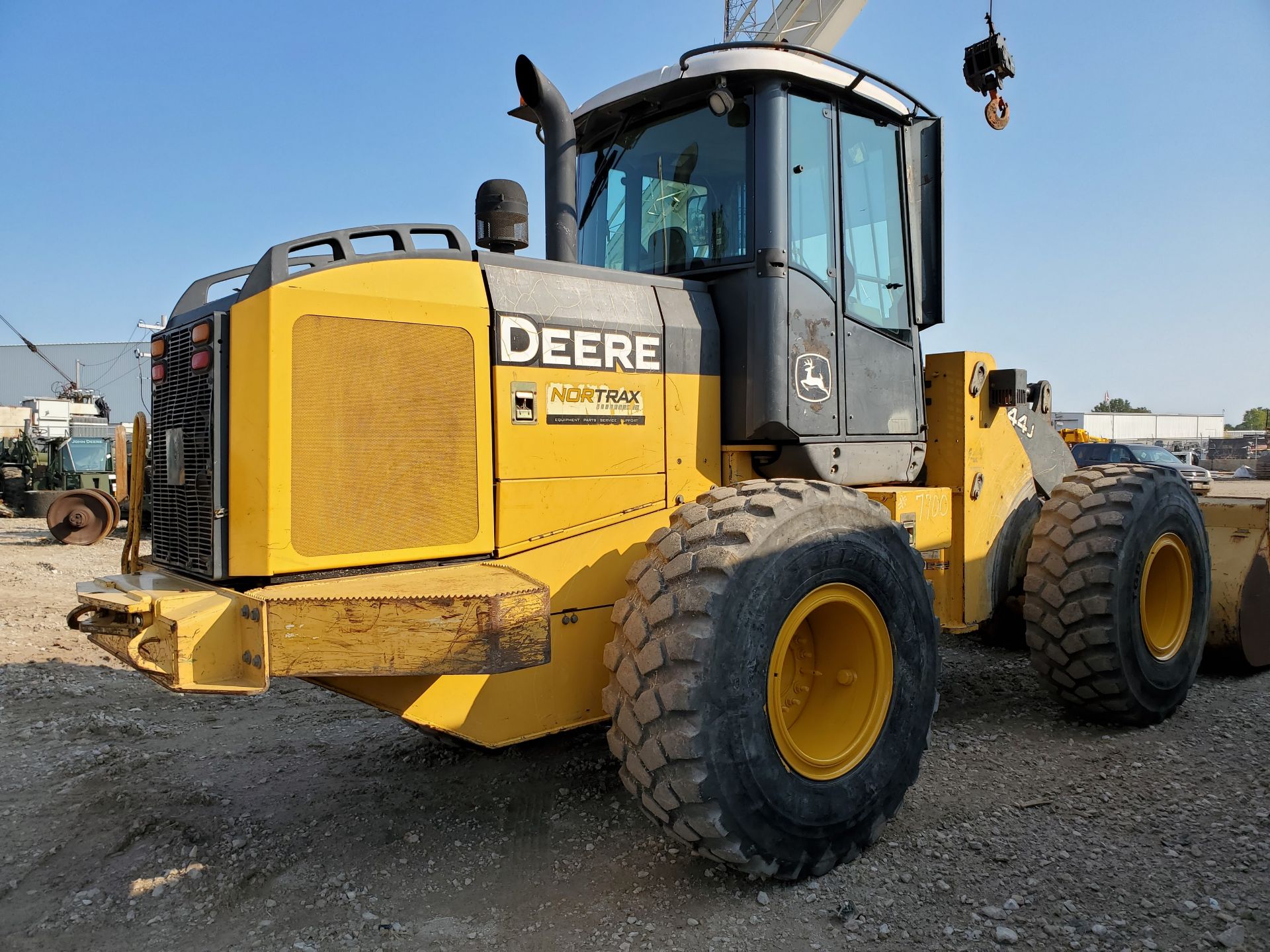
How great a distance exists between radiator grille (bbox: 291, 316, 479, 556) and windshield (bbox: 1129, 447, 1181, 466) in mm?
17916

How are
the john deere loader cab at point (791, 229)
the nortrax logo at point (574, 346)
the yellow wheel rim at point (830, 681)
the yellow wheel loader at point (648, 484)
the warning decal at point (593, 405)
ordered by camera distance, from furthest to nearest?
the john deere loader cab at point (791, 229), the warning decal at point (593, 405), the nortrax logo at point (574, 346), the yellow wheel rim at point (830, 681), the yellow wheel loader at point (648, 484)

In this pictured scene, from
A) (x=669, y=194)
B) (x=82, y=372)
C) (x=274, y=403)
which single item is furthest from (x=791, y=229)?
(x=82, y=372)

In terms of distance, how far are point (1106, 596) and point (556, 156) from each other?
349 centimetres

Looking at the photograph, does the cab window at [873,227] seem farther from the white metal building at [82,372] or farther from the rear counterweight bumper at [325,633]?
the white metal building at [82,372]

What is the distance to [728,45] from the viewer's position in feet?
13.0

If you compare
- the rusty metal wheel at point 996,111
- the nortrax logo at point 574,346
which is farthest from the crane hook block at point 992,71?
the nortrax logo at point 574,346

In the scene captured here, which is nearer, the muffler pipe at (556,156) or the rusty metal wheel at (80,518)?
the muffler pipe at (556,156)

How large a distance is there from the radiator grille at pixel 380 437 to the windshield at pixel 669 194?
1342mm

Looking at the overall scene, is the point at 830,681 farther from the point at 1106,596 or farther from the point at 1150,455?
the point at 1150,455

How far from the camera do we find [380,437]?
321 centimetres

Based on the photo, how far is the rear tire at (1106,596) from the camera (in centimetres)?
471

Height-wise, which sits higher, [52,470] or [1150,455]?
[1150,455]

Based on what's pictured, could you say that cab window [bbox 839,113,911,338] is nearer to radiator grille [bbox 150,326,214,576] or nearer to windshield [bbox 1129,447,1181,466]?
radiator grille [bbox 150,326,214,576]

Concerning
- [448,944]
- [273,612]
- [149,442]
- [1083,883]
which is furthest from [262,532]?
[1083,883]
